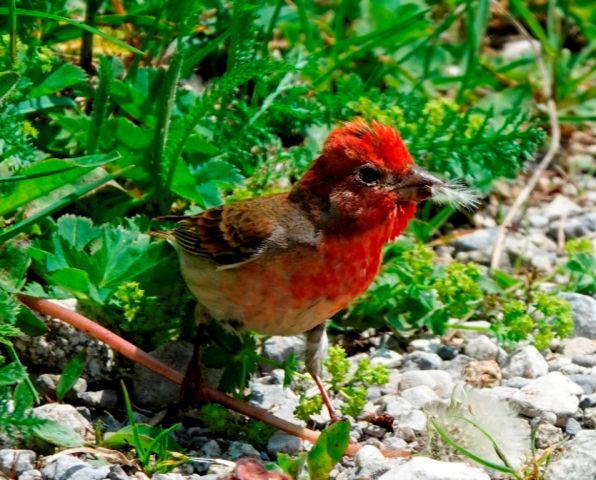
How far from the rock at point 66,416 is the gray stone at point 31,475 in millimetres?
271

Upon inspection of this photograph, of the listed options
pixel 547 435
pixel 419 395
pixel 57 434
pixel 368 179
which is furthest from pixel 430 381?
pixel 57 434

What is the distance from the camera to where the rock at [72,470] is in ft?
13.2

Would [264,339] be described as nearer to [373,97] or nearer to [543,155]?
[373,97]

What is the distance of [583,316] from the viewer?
5449mm

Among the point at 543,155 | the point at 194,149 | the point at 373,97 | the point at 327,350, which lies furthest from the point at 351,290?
the point at 543,155

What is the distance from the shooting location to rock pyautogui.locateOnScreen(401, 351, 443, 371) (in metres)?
5.18

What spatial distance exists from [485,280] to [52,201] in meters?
1.99

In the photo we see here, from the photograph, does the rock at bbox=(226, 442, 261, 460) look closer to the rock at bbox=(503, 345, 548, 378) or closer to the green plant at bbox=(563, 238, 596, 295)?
the rock at bbox=(503, 345, 548, 378)

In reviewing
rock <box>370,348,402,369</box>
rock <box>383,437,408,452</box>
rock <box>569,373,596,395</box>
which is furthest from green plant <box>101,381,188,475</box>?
rock <box>569,373,596,395</box>

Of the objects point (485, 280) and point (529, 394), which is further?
point (485, 280)

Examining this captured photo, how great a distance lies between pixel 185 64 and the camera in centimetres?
541

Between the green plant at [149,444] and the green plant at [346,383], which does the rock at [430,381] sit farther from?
the green plant at [149,444]

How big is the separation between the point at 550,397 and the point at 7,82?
7.45 ft

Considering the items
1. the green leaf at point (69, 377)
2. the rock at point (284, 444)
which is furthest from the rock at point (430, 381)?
the green leaf at point (69, 377)
